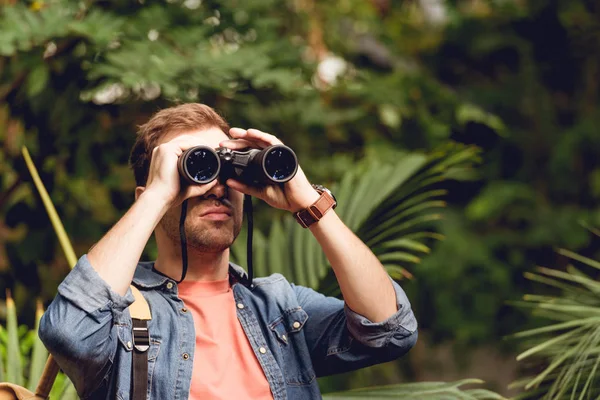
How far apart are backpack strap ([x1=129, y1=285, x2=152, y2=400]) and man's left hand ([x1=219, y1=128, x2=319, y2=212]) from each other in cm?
31

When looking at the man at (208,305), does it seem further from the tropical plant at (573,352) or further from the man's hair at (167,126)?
the tropical plant at (573,352)

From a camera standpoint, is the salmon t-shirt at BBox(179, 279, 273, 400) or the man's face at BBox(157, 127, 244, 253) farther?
the man's face at BBox(157, 127, 244, 253)

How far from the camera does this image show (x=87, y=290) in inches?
58.7

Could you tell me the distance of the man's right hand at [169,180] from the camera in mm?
1607

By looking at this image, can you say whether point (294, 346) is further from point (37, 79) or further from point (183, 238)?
point (37, 79)

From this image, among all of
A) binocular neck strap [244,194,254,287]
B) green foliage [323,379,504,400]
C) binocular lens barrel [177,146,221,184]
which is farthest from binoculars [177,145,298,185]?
green foliage [323,379,504,400]

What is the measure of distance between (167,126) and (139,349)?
0.49m

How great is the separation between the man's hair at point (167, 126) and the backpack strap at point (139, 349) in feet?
1.15

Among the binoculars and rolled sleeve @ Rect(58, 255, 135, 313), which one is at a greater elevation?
the binoculars

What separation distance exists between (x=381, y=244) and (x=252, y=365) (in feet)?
2.63

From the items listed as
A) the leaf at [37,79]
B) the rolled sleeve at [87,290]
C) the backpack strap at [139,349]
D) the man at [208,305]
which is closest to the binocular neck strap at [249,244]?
the man at [208,305]

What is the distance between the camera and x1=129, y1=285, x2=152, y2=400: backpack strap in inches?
61.2

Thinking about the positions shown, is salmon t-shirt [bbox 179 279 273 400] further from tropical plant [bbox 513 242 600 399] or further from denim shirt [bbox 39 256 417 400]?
tropical plant [bbox 513 242 600 399]

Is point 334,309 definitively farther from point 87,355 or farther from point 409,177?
point 409,177
